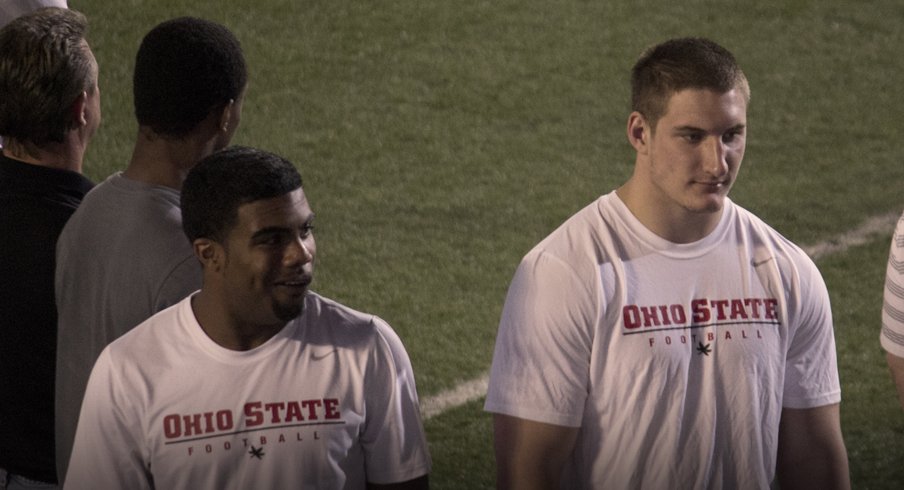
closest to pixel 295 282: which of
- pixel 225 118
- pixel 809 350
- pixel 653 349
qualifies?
pixel 225 118

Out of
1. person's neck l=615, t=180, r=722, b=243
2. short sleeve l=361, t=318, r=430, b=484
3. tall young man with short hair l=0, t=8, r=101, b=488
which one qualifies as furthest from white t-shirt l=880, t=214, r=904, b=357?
tall young man with short hair l=0, t=8, r=101, b=488

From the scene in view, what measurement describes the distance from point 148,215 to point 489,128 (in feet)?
20.8

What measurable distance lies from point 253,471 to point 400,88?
6.99 metres

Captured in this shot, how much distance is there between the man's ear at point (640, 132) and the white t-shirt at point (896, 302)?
0.66 m

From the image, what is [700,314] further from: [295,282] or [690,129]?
[295,282]

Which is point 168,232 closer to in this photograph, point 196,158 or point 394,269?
point 196,158

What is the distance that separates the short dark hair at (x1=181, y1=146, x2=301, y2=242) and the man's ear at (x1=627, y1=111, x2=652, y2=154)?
28.5 inches

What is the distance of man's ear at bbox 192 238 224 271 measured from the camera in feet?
9.57

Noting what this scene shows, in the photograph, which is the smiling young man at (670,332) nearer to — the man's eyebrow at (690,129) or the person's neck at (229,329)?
the man's eyebrow at (690,129)

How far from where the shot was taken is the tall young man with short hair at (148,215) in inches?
120

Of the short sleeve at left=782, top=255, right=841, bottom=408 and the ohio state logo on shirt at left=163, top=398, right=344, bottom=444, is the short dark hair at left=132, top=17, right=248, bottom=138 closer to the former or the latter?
the ohio state logo on shirt at left=163, top=398, right=344, bottom=444

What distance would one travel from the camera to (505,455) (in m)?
3.13

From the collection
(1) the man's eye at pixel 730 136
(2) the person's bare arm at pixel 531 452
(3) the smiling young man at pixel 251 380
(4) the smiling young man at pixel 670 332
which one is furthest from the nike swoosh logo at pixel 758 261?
(3) the smiling young man at pixel 251 380

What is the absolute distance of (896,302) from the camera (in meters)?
3.54
